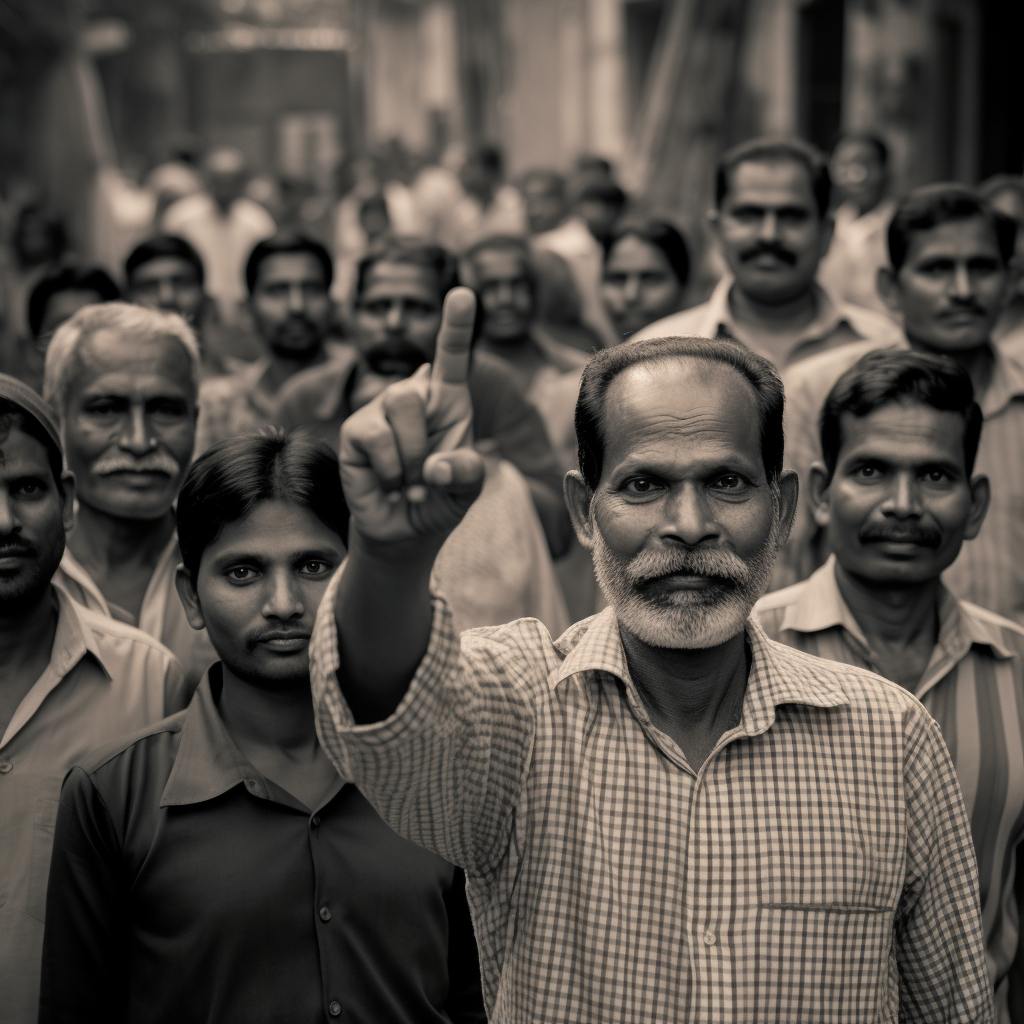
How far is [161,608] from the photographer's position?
3221 millimetres

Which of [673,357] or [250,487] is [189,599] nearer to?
[250,487]

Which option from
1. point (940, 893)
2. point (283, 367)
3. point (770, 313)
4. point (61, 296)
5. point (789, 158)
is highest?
point (789, 158)

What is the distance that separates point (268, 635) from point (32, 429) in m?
0.75

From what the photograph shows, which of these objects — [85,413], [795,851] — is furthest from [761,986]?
[85,413]

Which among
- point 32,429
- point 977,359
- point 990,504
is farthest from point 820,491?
point 32,429

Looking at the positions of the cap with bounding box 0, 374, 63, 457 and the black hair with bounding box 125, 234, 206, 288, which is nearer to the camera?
the cap with bounding box 0, 374, 63, 457

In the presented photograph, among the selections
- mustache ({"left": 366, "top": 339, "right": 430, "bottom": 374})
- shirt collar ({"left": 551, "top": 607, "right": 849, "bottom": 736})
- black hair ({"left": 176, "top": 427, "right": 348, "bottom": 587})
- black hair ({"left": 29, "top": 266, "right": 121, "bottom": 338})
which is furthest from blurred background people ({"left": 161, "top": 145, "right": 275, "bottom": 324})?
shirt collar ({"left": 551, "top": 607, "right": 849, "bottom": 736})

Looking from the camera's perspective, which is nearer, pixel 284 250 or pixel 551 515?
pixel 551 515

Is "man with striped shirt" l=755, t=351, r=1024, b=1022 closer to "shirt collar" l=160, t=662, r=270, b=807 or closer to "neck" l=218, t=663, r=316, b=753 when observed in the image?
"neck" l=218, t=663, r=316, b=753

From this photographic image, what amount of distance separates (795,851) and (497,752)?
43cm

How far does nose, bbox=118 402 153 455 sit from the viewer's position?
3.28m

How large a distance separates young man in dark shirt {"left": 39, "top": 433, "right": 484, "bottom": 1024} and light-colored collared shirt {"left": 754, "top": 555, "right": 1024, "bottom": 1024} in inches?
36.4

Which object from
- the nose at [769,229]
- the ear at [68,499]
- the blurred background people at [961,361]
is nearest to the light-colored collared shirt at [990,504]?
the blurred background people at [961,361]

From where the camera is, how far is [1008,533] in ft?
11.3
